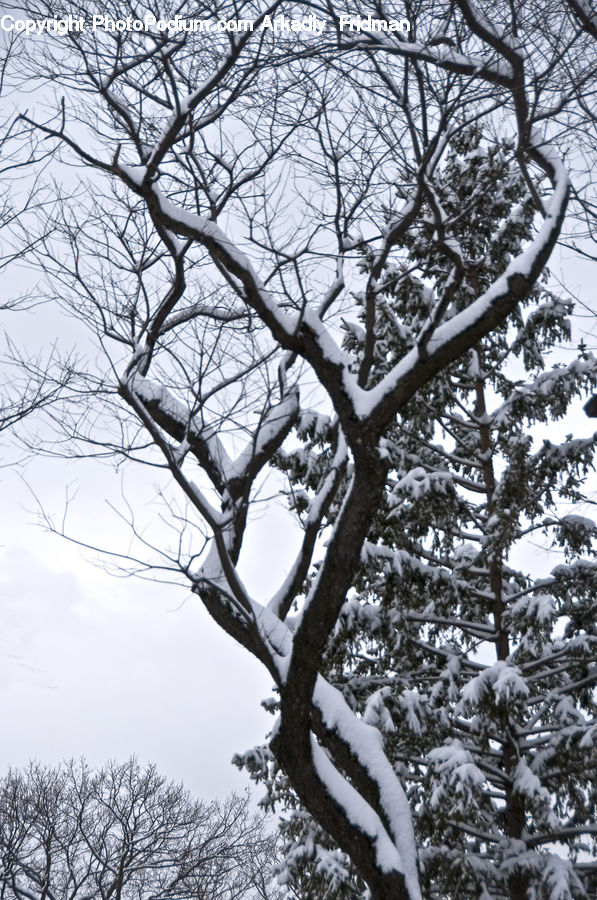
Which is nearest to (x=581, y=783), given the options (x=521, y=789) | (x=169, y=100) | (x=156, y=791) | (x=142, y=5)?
(x=521, y=789)

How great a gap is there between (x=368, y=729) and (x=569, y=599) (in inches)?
140

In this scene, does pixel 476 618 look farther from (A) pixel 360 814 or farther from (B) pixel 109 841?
(B) pixel 109 841

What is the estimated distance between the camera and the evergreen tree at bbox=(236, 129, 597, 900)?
25.3 feet

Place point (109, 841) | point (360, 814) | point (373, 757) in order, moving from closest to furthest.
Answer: point (360, 814), point (373, 757), point (109, 841)

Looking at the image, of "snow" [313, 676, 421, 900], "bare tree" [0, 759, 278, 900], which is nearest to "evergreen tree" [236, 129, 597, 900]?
"snow" [313, 676, 421, 900]

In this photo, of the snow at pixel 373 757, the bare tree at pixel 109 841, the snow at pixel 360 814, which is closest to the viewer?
the snow at pixel 360 814

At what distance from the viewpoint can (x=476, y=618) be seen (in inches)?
412

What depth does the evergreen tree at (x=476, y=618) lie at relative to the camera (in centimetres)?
773

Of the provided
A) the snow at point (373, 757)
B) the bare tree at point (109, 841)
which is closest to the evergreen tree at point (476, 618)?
the snow at point (373, 757)

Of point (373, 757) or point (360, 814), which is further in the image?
point (373, 757)

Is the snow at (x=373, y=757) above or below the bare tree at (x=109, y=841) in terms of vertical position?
below

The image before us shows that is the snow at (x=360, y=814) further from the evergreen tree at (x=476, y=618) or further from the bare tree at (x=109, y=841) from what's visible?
the bare tree at (x=109, y=841)

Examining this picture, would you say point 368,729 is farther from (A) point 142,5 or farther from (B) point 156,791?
(B) point 156,791

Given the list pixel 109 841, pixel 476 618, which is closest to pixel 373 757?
pixel 476 618
